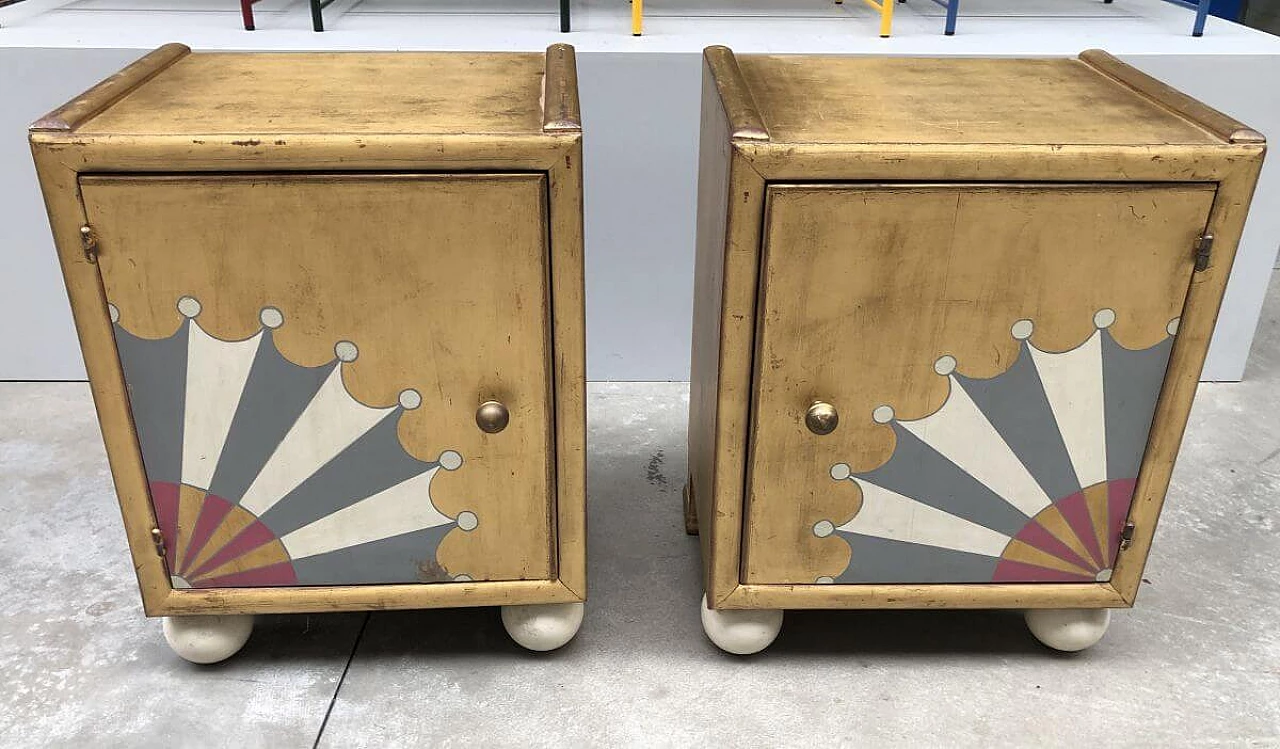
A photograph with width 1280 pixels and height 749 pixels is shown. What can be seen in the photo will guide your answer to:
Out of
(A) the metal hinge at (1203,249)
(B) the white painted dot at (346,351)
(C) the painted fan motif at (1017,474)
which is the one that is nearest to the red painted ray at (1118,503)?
(C) the painted fan motif at (1017,474)

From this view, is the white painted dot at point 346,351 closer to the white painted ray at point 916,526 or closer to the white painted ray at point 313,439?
the white painted ray at point 313,439

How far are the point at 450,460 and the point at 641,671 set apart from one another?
1.21 feet

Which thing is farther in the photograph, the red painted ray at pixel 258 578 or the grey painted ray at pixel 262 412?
the red painted ray at pixel 258 578

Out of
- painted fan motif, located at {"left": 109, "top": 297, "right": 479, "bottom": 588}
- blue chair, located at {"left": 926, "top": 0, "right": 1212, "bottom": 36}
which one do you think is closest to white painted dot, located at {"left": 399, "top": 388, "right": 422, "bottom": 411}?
painted fan motif, located at {"left": 109, "top": 297, "right": 479, "bottom": 588}

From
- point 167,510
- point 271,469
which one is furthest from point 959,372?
point 167,510

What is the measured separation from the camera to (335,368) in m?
1.02

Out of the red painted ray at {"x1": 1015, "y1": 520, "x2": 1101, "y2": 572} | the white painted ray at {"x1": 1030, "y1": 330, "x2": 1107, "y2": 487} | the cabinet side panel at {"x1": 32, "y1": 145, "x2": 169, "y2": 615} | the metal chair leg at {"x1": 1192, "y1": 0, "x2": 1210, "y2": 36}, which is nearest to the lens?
the cabinet side panel at {"x1": 32, "y1": 145, "x2": 169, "y2": 615}

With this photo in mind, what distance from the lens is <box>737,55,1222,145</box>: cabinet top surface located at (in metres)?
0.97

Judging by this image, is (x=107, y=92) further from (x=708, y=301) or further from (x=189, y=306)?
(x=708, y=301)

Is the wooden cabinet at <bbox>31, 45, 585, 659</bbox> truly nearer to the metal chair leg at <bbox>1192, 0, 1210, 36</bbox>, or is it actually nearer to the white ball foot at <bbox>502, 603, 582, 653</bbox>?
the white ball foot at <bbox>502, 603, 582, 653</bbox>

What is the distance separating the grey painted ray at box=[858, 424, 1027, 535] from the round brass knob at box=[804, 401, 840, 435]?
3.1 inches

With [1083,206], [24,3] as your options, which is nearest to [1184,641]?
[1083,206]

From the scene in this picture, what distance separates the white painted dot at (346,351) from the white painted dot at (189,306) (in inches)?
5.2

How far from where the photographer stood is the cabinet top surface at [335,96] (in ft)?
3.14
